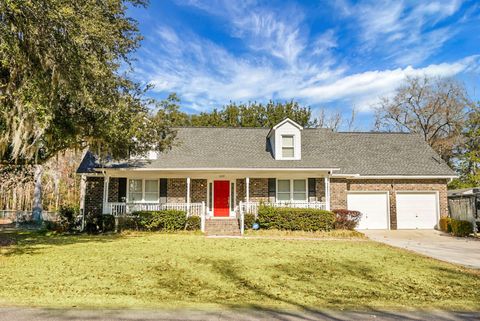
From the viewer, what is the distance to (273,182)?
19.2 meters

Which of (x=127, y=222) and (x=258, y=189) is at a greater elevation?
(x=258, y=189)

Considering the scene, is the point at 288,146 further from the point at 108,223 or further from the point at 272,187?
the point at 108,223

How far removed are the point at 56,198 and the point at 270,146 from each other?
20.4 m

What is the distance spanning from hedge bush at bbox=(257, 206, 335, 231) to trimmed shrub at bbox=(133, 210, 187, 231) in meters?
3.66

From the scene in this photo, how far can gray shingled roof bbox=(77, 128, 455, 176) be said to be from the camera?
18656mm

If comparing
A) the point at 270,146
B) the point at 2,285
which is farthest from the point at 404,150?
the point at 2,285

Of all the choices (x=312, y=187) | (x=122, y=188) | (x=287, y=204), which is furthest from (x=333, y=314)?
(x=122, y=188)

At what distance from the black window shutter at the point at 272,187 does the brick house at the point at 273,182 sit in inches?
2.1

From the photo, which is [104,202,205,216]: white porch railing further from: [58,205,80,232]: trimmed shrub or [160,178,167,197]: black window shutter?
[58,205,80,232]: trimmed shrub

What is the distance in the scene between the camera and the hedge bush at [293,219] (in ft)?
56.1

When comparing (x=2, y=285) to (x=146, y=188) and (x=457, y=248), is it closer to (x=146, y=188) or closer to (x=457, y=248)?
(x=146, y=188)

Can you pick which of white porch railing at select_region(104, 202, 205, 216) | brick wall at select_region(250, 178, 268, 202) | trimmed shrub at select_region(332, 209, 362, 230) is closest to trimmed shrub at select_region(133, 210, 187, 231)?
white porch railing at select_region(104, 202, 205, 216)

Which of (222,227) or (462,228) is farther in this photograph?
(222,227)

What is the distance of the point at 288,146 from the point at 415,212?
7.71 meters
